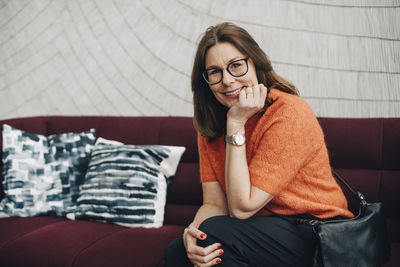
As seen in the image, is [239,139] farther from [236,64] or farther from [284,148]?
[236,64]

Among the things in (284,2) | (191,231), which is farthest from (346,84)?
(191,231)

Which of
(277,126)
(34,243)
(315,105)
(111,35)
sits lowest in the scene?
(34,243)

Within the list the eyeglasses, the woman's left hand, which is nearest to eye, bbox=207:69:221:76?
the eyeglasses

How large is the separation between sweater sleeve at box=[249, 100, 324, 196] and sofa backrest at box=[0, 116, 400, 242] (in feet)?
1.49

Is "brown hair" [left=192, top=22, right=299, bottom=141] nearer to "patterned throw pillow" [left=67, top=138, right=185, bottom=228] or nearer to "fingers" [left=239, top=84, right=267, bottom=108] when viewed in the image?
"fingers" [left=239, top=84, right=267, bottom=108]

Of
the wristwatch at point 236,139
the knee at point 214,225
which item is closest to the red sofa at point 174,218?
the knee at point 214,225

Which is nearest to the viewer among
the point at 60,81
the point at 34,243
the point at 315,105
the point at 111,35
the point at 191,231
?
the point at 191,231

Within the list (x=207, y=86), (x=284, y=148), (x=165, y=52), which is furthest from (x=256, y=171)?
(x=165, y=52)

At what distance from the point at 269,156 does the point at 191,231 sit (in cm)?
34

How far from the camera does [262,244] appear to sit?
3.34 ft

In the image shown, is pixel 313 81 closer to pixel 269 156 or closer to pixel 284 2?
pixel 284 2

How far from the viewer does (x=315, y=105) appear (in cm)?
180

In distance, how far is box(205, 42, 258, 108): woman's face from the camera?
3.92ft

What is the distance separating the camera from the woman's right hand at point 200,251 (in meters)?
1.00
